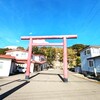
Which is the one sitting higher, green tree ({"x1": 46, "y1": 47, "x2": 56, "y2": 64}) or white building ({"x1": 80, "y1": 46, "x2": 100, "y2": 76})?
green tree ({"x1": 46, "y1": 47, "x2": 56, "y2": 64})

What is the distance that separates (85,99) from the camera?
7039mm

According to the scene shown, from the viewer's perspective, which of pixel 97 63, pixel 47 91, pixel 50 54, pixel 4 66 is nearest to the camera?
pixel 47 91

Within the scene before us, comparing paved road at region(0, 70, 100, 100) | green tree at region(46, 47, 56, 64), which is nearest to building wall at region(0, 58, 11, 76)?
paved road at region(0, 70, 100, 100)

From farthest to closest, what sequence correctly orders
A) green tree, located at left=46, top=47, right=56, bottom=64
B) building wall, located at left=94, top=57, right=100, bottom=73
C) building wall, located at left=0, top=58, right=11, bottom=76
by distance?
green tree, located at left=46, top=47, right=56, bottom=64
building wall, located at left=94, top=57, right=100, bottom=73
building wall, located at left=0, top=58, right=11, bottom=76

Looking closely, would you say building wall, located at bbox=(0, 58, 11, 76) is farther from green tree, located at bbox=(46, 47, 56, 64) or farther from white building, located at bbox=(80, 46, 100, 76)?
green tree, located at bbox=(46, 47, 56, 64)

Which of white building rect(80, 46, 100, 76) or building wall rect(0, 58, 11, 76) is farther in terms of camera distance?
white building rect(80, 46, 100, 76)

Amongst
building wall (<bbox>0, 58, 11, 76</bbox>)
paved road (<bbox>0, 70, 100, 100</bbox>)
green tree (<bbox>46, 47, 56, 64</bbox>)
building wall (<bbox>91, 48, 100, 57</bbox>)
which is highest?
green tree (<bbox>46, 47, 56, 64</bbox>)

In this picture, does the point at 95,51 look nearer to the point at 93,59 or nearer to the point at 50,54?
the point at 93,59

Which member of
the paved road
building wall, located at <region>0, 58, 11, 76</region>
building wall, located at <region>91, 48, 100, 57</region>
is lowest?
the paved road

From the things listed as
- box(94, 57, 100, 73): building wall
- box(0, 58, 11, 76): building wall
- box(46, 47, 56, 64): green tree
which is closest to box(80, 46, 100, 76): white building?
box(94, 57, 100, 73): building wall

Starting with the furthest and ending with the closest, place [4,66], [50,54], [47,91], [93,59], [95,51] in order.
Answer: [50,54] → [95,51] → [93,59] → [4,66] → [47,91]

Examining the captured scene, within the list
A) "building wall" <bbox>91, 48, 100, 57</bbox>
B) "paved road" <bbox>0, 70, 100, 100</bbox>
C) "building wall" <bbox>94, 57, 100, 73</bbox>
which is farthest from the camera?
"building wall" <bbox>91, 48, 100, 57</bbox>

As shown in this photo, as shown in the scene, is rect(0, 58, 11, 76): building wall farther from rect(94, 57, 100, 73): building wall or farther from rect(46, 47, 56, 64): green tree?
rect(46, 47, 56, 64): green tree

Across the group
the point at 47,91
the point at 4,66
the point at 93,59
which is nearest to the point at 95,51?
the point at 93,59
